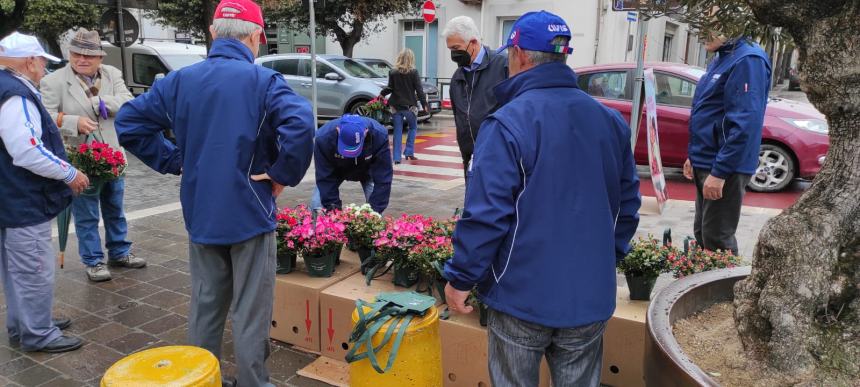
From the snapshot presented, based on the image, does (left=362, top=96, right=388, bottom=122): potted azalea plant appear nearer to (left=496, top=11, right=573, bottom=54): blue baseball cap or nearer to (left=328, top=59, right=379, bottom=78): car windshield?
(left=328, top=59, right=379, bottom=78): car windshield

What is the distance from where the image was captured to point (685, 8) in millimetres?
2785

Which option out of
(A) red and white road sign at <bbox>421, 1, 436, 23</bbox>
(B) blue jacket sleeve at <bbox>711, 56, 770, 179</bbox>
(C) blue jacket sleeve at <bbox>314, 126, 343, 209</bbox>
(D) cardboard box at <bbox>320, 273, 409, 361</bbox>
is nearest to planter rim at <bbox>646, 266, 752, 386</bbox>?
(B) blue jacket sleeve at <bbox>711, 56, 770, 179</bbox>

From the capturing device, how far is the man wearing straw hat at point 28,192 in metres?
3.41

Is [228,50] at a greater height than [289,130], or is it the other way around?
[228,50]

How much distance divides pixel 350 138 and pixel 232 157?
186cm

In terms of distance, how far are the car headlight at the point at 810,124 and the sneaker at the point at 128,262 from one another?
25.3 ft

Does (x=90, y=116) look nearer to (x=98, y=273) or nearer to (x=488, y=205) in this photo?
(x=98, y=273)

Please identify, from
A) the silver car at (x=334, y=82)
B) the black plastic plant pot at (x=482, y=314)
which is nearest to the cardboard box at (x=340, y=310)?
the black plastic plant pot at (x=482, y=314)

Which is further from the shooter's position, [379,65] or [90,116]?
[379,65]

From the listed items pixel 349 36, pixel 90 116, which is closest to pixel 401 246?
pixel 90 116

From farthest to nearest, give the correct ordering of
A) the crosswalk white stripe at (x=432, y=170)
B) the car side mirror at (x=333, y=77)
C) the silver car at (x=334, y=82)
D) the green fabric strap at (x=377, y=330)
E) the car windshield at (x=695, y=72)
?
the car side mirror at (x=333, y=77), the silver car at (x=334, y=82), the crosswalk white stripe at (x=432, y=170), the car windshield at (x=695, y=72), the green fabric strap at (x=377, y=330)

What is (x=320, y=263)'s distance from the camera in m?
3.85

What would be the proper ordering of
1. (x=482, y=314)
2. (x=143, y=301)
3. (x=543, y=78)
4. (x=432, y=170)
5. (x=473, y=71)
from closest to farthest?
1. (x=543, y=78)
2. (x=482, y=314)
3. (x=143, y=301)
4. (x=473, y=71)
5. (x=432, y=170)

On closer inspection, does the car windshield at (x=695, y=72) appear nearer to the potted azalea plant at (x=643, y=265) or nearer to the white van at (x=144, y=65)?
the potted azalea plant at (x=643, y=265)
